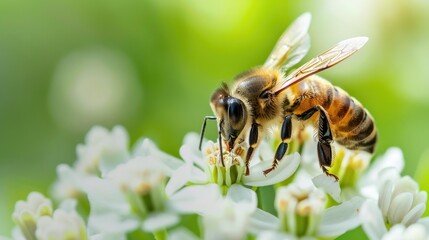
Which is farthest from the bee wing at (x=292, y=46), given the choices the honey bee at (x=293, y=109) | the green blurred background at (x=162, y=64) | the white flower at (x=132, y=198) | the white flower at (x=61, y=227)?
the white flower at (x=61, y=227)

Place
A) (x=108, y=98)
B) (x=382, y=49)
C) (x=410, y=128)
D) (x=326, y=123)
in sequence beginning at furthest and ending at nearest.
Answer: (x=108, y=98) → (x=382, y=49) → (x=410, y=128) → (x=326, y=123)

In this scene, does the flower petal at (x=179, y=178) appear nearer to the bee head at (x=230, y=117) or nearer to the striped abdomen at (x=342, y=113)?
the bee head at (x=230, y=117)

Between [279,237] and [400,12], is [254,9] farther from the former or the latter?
[279,237]

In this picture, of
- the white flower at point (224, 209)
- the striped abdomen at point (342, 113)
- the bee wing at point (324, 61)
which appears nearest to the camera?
the white flower at point (224, 209)

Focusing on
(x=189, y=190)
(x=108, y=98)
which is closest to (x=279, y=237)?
(x=189, y=190)

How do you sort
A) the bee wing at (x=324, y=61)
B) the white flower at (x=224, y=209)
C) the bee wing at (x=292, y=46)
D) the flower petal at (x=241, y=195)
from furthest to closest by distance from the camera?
the bee wing at (x=292, y=46) < the bee wing at (x=324, y=61) < the flower petal at (x=241, y=195) < the white flower at (x=224, y=209)

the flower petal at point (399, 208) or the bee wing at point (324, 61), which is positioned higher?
the bee wing at point (324, 61)

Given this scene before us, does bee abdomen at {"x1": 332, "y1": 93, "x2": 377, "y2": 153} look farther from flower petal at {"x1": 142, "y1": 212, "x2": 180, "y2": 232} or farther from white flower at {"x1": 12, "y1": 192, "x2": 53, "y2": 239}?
white flower at {"x1": 12, "y1": 192, "x2": 53, "y2": 239}
